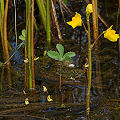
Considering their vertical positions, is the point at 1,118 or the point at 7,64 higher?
the point at 7,64

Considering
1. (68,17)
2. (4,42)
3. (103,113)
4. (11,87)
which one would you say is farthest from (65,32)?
(103,113)

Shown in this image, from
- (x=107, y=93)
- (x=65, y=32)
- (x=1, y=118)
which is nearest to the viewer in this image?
(x=1, y=118)

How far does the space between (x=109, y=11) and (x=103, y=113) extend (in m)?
1.50

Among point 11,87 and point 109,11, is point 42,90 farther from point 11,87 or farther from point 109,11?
point 109,11

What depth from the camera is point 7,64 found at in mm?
1806

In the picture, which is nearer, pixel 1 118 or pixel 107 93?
pixel 1 118

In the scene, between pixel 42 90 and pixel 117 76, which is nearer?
pixel 42 90

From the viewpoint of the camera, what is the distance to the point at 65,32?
7.59 feet

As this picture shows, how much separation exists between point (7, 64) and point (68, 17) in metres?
0.81

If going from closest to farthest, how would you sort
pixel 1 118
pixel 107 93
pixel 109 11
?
pixel 1 118, pixel 107 93, pixel 109 11

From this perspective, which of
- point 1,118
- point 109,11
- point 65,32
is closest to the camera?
point 1,118

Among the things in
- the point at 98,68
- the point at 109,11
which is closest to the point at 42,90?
the point at 98,68

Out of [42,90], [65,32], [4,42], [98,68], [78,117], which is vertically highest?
[65,32]

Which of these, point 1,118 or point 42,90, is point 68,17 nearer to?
point 42,90
